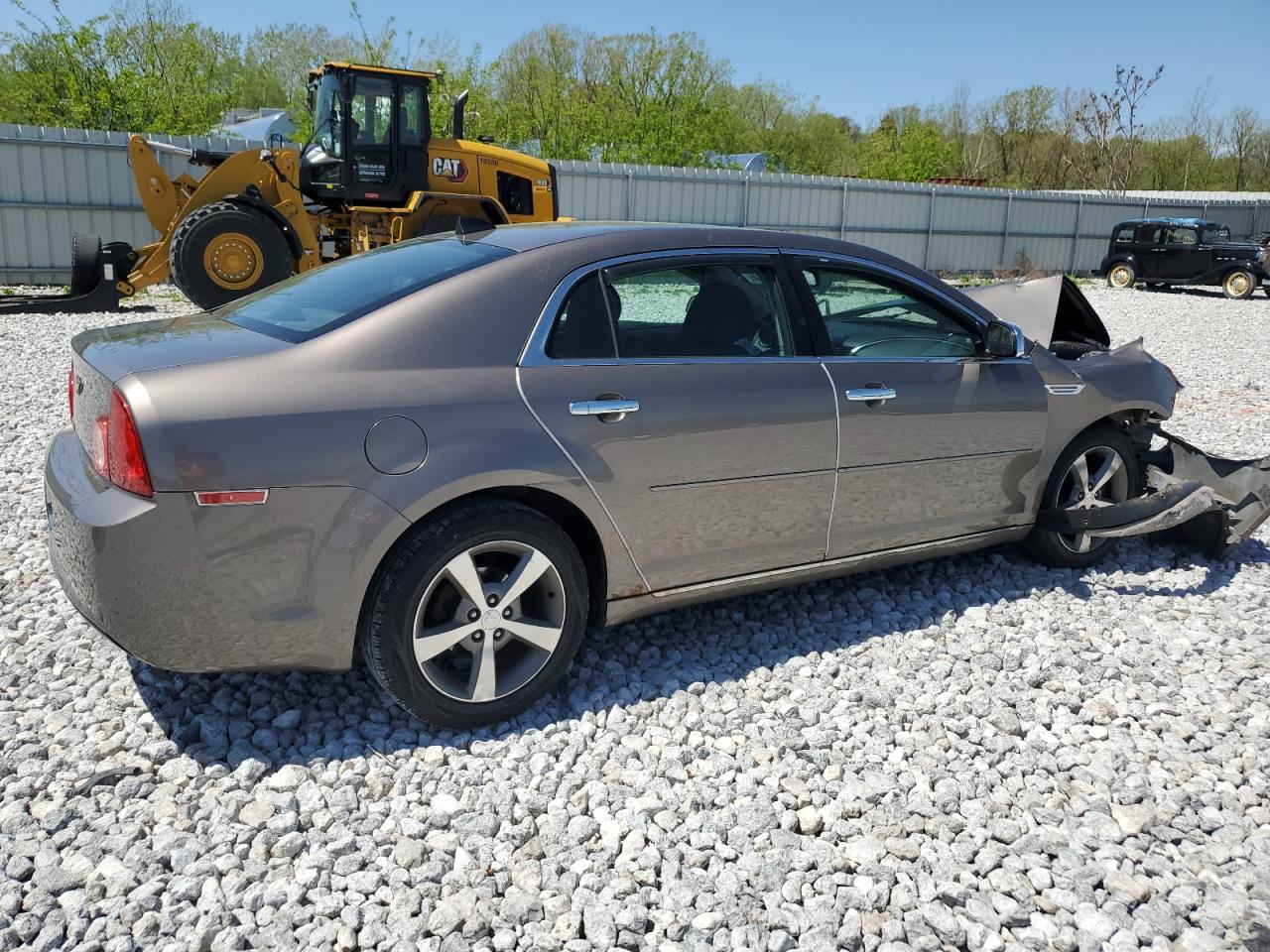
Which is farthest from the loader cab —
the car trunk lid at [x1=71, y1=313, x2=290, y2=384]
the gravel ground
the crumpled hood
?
the car trunk lid at [x1=71, y1=313, x2=290, y2=384]

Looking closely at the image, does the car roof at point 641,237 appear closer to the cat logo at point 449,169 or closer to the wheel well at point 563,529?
the wheel well at point 563,529

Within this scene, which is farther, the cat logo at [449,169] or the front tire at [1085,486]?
the cat logo at [449,169]

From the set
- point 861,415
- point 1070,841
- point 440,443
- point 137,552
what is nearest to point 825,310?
point 861,415

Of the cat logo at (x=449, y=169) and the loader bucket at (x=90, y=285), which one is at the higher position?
the cat logo at (x=449, y=169)

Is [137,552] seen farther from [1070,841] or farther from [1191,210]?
[1191,210]

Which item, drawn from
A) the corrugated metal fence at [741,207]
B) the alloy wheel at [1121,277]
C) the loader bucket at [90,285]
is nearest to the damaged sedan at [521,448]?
the loader bucket at [90,285]

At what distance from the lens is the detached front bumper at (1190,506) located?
452 centimetres

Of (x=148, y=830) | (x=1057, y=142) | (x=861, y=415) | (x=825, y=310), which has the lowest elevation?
(x=148, y=830)

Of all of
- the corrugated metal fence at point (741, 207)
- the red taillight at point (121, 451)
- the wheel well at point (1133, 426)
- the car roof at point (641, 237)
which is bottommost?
the wheel well at point (1133, 426)

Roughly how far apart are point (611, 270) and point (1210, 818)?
8.19 ft

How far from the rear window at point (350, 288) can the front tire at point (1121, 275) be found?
2527cm

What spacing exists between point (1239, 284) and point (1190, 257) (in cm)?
127

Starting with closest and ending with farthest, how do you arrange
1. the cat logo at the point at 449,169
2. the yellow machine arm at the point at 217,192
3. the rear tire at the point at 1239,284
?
the yellow machine arm at the point at 217,192
the cat logo at the point at 449,169
the rear tire at the point at 1239,284

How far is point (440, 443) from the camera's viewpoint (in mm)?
2922
